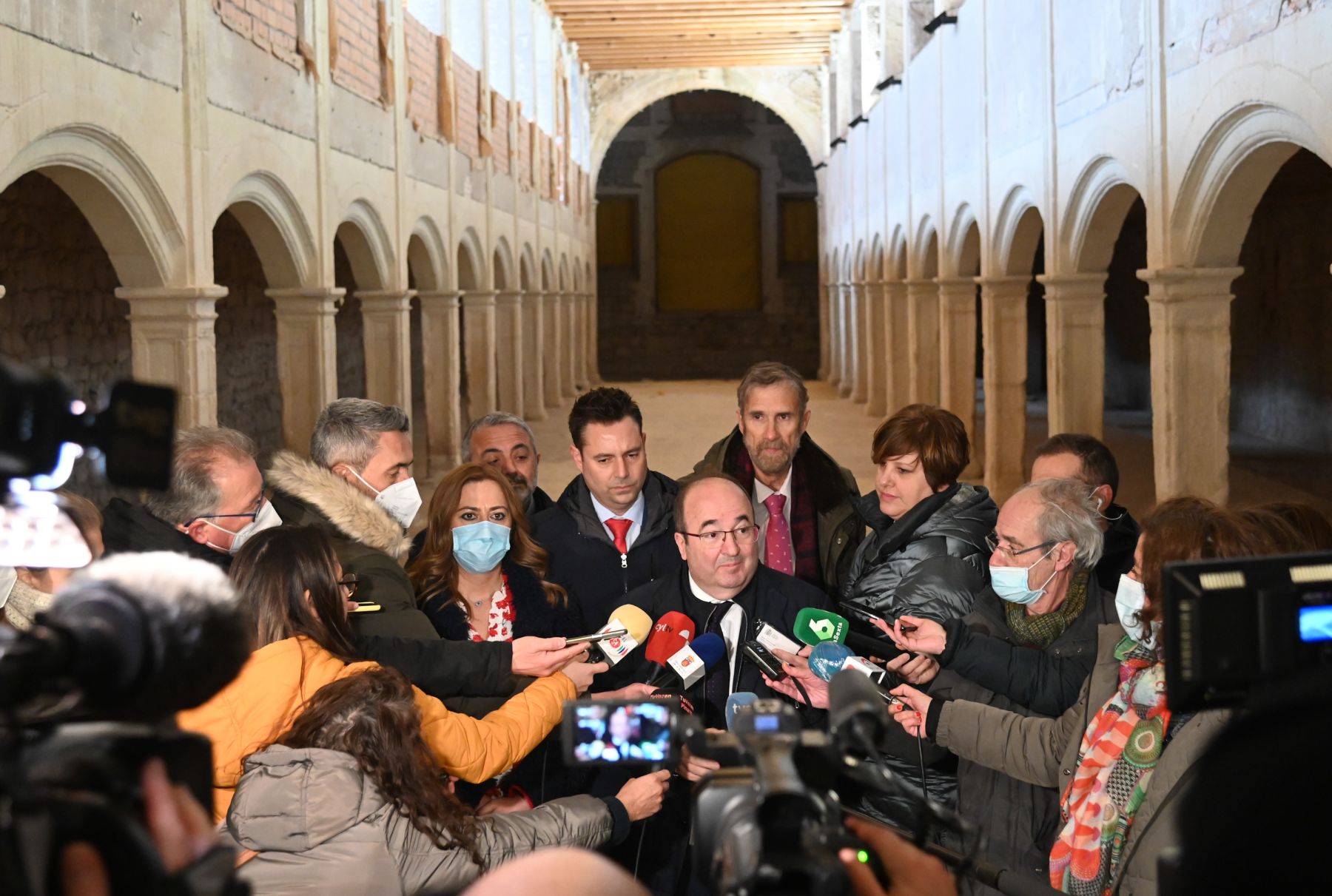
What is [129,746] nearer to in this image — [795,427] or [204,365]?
[795,427]

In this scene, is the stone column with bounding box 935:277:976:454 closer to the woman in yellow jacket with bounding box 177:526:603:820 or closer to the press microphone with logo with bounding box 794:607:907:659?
the press microphone with logo with bounding box 794:607:907:659

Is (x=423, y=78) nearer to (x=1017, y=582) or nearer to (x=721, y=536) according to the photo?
(x=721, y=536)

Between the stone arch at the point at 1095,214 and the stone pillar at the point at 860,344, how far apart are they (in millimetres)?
10965

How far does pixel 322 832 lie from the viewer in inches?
92.7

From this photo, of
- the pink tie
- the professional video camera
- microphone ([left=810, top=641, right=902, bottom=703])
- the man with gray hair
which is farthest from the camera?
the pink tie

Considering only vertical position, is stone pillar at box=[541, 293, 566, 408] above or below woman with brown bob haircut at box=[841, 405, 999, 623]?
above

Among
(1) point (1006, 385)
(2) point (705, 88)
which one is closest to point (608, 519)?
(1) point (1006, 385)

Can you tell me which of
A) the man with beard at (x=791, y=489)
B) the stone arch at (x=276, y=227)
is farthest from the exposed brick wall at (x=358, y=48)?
the man with beard at (x=791, y=489)

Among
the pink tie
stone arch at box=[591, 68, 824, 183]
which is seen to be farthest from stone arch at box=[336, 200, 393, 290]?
stone arch at box=[591, 68, 824, 183]

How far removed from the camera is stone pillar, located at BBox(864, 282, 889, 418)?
1962cm

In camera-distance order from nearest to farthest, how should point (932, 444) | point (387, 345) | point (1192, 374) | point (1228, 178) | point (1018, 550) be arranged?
point (1018, 550)
point (932, 444)
point (1228, 178)
point (1192, 374)
point (387, 345)

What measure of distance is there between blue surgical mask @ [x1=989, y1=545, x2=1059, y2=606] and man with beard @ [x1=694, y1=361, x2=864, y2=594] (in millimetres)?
1211

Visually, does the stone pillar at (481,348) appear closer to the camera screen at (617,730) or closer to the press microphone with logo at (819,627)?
the press microphone with logo at (819,627)

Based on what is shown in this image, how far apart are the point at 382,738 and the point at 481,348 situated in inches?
569
